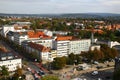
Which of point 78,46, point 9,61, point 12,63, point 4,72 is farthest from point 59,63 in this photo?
point 78,46

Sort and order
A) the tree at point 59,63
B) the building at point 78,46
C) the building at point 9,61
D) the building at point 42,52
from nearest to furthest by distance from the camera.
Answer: the building at point 9,61, the tree at point 59,63, the building at point 42,52, the building at point 78,46

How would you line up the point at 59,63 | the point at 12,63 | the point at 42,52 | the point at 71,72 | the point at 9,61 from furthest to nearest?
1. the point at 42,52
2. the point at 59,63
3. the point at 71,72
4. the point at 12,63
5. the point at 9,61

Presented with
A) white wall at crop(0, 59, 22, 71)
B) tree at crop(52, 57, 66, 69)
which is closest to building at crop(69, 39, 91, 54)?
tree at crop(52, 57, 66, 69)

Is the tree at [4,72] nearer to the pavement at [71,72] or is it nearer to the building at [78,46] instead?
the pavement at [71,72]

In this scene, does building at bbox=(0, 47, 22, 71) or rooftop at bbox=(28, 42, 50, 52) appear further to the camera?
rooftop at bbox=(28, 42, 50, 52)

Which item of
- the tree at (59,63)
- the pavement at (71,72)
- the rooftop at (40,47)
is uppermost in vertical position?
the rooftop at (40,47)

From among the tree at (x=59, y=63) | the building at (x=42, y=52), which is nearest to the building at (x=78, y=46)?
the building at (x=42, y=52)

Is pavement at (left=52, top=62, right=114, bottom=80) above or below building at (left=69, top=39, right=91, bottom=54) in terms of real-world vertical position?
below

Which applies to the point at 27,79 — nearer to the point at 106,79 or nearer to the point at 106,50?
the point at 106,79

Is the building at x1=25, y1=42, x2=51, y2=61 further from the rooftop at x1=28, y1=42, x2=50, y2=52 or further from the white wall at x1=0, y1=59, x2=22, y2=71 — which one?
the white wall at x1=0, y1=59, x2=22, y2=71

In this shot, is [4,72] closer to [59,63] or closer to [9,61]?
[9,61]
